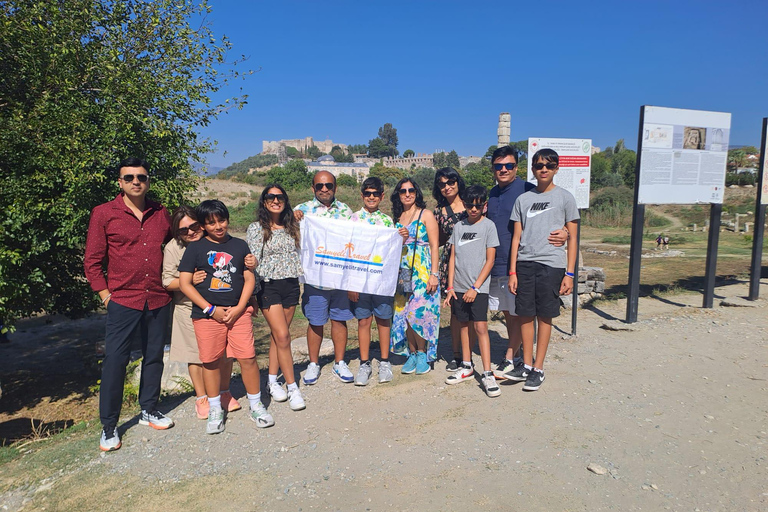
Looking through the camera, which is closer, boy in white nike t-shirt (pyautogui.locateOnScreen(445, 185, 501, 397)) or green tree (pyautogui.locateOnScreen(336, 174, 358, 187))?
boy in white nike t-shirt (pyautogui.locateOnScreen(445, 185, 501, 397))

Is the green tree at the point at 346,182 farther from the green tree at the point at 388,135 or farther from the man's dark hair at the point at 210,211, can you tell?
the green tree at the point at 388,135

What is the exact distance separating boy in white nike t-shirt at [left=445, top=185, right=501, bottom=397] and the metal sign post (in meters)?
6.37

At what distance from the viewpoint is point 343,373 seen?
16.4 ft

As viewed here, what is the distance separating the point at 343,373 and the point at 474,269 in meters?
1.70

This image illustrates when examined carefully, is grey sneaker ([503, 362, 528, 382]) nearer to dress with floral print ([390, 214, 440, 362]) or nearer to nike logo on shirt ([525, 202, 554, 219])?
dress with floral print ([390, 214, 440, 362])

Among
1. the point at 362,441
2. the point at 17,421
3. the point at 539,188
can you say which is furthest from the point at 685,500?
the point at 17,421

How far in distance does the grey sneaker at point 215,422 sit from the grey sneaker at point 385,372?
1558mm

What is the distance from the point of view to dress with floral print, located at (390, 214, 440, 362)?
4762mm

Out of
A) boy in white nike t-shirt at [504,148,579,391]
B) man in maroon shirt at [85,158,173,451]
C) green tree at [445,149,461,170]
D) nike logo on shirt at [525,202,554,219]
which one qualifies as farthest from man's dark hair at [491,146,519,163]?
green tree at [445,149,461,170]

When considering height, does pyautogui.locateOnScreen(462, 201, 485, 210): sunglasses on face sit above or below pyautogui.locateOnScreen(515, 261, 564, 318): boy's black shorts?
above

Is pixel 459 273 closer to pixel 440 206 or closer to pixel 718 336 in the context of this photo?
pixel 440 206

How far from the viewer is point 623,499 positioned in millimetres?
3051

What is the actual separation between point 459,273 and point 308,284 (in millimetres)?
1462

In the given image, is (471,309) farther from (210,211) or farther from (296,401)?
(210,211)
